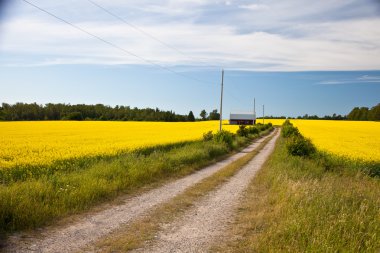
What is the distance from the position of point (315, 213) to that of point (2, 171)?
1177 cm

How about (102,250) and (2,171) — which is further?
(2,171)

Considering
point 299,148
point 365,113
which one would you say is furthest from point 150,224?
point 365,113

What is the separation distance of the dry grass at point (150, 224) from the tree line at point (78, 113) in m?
97.2

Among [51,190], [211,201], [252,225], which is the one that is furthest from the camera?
[211,201]

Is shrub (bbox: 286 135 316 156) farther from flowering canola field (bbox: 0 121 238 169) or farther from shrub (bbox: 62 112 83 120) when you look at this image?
shrub (bbox: 62 112 83 120)

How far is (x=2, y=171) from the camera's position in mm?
13641

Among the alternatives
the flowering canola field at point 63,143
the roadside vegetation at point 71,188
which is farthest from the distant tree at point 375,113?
the roadside vegetation at point 71,188

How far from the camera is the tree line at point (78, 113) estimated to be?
3890 inches

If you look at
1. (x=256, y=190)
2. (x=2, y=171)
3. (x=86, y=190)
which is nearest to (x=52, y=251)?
(x=86, y=190)

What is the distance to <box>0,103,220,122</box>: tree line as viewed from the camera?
324ft

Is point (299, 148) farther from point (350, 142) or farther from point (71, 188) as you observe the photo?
point (71, 188)

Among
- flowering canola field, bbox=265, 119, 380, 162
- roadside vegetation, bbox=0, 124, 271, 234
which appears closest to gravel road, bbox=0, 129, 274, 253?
roadside vegetation, bbox=0, 124, 271, 234

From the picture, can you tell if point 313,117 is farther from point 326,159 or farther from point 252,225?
point 252,225

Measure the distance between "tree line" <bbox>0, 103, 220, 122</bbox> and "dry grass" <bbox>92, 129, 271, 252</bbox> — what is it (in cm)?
9721
